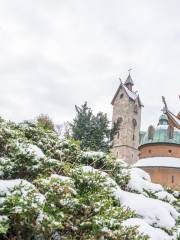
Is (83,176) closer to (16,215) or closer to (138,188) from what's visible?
(16,215)

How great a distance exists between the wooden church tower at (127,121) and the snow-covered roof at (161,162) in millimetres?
19063

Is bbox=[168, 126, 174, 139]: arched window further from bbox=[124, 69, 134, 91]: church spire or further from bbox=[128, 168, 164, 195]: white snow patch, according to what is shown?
bbox=[128, 168, 164, 195]: white snow patch

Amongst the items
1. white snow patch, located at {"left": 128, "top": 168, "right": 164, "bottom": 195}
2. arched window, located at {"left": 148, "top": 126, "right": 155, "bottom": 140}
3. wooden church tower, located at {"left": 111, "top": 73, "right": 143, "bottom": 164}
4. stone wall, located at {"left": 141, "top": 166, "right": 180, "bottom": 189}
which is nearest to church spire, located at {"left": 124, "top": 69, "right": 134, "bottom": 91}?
wooden church tower, located at {"left": 111, "top": 73, "right": 143, "bottom": 164}

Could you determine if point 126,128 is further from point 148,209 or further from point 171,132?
point 148,209

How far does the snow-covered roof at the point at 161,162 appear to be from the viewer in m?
34.2

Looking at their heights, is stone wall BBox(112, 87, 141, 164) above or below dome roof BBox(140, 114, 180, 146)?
above

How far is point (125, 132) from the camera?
56.8 metres

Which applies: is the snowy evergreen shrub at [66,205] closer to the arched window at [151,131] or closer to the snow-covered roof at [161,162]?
the snow-covered roof at [161,162]

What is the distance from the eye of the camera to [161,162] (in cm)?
3450

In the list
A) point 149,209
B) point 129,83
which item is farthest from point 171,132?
point 149,209

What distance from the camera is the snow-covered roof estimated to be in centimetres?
3419

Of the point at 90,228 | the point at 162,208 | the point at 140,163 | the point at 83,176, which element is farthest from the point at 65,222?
the point at 140,163

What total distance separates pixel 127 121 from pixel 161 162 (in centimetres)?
2355

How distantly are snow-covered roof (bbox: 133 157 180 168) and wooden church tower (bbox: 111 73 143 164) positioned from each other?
1906 cm
